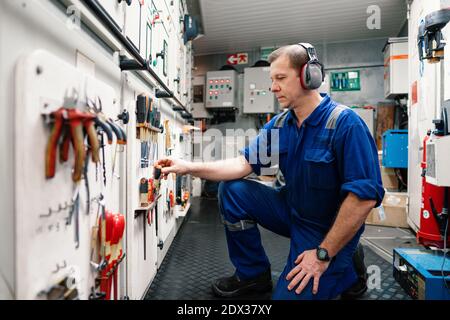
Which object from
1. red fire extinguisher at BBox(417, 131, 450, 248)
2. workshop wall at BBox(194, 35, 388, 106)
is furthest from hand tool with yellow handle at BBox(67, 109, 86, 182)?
workshop wall at BBox(194, 35, 388, 106)

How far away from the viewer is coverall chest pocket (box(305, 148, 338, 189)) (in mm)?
1186

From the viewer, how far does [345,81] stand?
4406mm

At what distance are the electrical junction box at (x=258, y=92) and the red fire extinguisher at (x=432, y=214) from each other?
Answer: 2.76m

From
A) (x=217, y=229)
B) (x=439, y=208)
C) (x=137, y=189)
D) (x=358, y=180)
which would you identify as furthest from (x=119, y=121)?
(x=439, y=208)

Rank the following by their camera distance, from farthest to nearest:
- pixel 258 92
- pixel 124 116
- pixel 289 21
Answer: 1. pixel 258 92
2. pixel 289 21
3. pixel 124 116

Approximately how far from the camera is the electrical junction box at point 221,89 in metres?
4.52

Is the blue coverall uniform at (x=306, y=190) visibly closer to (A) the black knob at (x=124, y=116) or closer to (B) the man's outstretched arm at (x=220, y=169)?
(B) the man's outstretched arm at (x=220, y=169)

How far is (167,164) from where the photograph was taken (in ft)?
4.34

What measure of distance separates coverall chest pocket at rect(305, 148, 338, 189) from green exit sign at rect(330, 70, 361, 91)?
3679 millimetres

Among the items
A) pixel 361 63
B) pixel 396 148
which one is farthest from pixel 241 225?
pixel 361 63

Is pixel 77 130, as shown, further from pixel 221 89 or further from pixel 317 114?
pixel 221 89

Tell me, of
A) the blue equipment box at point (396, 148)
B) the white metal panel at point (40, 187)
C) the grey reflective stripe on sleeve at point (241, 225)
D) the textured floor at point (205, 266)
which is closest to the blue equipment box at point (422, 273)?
the textured floor at point (205, 266)

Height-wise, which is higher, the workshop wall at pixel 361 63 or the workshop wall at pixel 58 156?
the workshop wall at pixel 361 63

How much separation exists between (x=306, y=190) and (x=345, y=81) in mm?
3767
